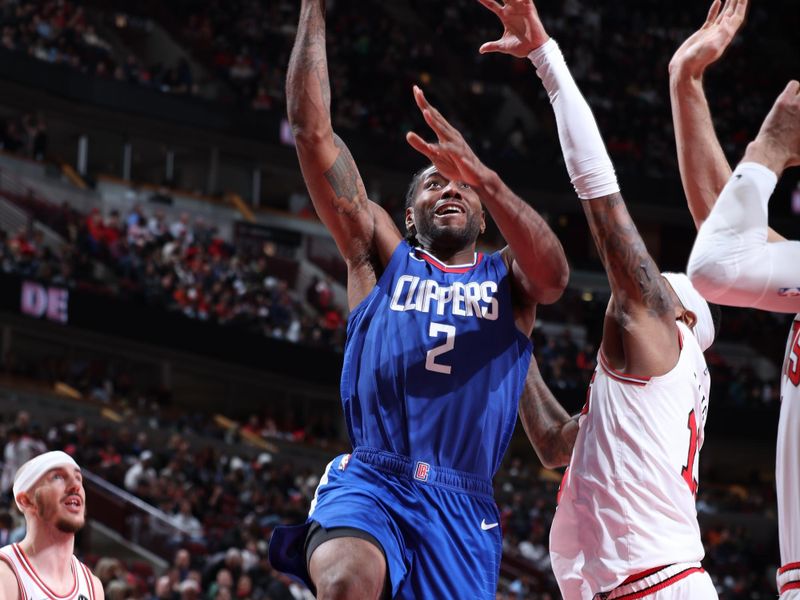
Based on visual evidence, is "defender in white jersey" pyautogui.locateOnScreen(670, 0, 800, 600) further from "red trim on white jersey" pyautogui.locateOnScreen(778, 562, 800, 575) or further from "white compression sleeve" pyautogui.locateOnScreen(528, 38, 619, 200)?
"white compression sleeve" pyautogui.locateOnScreen(528, 38, 619, 200)

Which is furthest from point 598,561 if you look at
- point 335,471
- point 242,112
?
point 242,112

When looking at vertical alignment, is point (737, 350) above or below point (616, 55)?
below

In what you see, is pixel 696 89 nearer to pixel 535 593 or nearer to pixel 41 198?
pixel 535 593

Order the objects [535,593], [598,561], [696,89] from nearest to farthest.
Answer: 1. [598,561]
2. [696,89]
3. [535,593]

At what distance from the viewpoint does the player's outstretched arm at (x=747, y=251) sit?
9.03ft

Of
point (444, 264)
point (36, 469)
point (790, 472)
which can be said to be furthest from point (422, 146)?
point (36, 469)

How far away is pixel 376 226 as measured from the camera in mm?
4621

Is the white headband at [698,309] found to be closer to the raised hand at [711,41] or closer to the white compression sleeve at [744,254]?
the raised hand at [711,41]

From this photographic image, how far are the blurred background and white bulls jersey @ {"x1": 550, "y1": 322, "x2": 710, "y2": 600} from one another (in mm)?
11685

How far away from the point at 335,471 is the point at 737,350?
91.6 ft

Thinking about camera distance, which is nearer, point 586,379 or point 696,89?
point 696,89

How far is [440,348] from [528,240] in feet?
1.75

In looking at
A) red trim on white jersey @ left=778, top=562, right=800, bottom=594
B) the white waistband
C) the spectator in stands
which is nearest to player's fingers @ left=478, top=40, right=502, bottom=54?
the white waistband

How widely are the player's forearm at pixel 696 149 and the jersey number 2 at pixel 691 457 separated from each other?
29.9 inches
